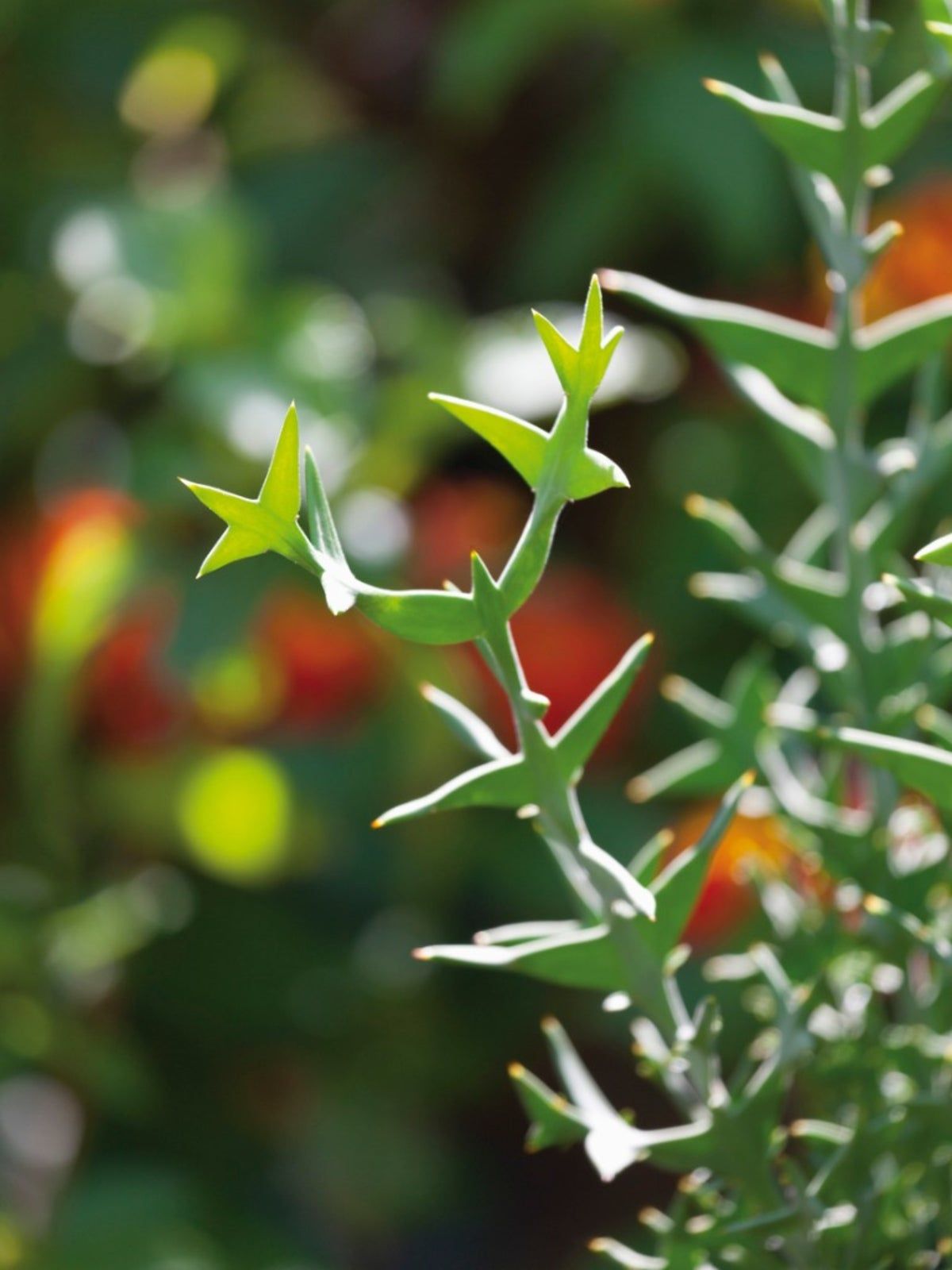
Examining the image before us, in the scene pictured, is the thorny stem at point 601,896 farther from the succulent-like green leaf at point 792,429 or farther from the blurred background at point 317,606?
the blurred background at point 317,606

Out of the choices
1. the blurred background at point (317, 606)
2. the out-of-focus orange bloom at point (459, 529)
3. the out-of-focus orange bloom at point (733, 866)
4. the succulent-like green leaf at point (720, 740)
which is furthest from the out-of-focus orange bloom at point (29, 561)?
the succulent-like green leaf at point (720, 740)

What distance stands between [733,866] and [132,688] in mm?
337

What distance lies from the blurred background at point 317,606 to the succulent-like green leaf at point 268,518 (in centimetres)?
37

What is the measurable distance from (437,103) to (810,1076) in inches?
27.0

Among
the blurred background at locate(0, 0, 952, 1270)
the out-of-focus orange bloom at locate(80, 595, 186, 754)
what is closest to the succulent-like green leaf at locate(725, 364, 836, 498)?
the blurred background at locate(0, 0, 952, 1270)

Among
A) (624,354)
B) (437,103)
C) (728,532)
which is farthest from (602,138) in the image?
(728,532)

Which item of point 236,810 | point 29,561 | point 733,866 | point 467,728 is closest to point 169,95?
point 29,561

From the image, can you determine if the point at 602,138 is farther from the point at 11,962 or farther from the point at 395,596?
the point at 395,596

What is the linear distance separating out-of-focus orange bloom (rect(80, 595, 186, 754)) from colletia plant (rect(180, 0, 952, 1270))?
407 millimetres

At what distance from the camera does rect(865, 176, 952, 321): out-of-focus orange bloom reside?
21.5 inches

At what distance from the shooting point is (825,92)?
73cm

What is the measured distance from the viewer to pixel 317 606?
22.9 inches

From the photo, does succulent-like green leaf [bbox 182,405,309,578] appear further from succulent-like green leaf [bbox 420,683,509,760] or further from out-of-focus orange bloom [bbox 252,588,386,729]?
out-of-focus orange bloom [bbox 252,588,386,729]

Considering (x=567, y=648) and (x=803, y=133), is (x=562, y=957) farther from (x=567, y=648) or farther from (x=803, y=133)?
(x=567, y=648)
